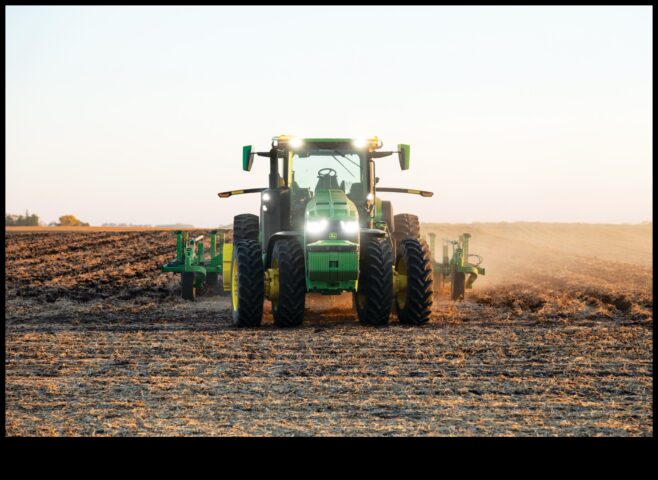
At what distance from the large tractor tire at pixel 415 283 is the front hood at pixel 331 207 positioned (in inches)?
41.9

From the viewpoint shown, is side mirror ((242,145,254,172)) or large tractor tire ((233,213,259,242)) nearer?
side mirror ((242,145,254,172))

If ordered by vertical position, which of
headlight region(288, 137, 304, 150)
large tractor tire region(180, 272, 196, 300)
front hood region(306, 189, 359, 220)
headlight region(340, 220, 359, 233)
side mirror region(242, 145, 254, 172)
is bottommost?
large tractor tire region(180, 272, 196, 300)

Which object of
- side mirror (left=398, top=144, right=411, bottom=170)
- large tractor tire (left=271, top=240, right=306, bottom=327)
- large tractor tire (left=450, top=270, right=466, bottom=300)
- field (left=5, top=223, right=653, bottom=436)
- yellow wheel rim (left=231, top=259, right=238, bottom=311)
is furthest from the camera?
large tractor tire (left=450, top=270, right=466, bottom=300)

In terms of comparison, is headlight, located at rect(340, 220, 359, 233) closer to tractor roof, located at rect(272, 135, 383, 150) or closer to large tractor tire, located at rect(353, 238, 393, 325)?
large tractor tire, located at rect(353, 238, 393, 325)

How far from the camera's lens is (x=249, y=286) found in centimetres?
1310

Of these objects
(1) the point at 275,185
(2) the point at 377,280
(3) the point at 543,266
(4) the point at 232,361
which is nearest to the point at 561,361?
(2) the point at 377,280

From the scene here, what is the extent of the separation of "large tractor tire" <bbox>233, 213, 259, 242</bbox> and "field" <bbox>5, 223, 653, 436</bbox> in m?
1.53

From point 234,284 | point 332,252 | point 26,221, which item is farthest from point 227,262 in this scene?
point 26,221

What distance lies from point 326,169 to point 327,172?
0.05 meters

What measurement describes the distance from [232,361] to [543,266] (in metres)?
19.4

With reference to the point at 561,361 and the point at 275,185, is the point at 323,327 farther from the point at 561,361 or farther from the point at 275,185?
the point at 561,361

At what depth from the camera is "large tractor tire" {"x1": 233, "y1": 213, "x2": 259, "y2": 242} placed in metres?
15.4

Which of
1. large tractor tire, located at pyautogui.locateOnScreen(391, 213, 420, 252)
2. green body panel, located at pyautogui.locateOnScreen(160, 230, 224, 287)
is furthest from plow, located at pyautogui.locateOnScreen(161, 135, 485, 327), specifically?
green body panel, located at pyautogui.locateOnScreen(160, 230, 224, 287)

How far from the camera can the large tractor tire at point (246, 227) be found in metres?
15.4
